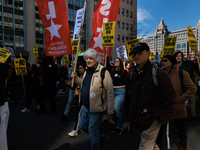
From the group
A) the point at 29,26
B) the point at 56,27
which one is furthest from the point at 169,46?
the point at 29,26

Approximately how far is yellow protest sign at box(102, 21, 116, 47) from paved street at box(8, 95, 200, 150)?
2740 millimetres

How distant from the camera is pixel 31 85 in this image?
6324 mm

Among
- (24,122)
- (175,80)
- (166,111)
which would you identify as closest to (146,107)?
(166,111)

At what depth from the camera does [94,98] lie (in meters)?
2.69

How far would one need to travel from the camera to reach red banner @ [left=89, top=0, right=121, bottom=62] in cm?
632

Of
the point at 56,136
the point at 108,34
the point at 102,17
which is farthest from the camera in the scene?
the point at 102,17

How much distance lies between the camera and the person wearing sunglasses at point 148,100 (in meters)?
2.04

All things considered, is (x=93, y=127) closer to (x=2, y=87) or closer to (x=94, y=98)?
(x=94, y=98)

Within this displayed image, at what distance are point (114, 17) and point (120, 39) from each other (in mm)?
38796

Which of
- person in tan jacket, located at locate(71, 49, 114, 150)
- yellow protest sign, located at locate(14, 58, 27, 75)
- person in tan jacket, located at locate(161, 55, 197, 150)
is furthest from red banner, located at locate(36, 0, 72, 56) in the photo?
yellow protest sign, located at locate(14, 58, 27, 75)

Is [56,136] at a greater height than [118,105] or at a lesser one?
lesser

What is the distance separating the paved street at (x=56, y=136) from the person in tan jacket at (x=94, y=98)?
89 centimetres

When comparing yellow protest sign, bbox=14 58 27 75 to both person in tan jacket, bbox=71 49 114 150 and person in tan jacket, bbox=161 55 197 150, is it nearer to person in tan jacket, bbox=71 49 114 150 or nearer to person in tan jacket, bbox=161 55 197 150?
person in tan jacket, bbox=71 49 114 150

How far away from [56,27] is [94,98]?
2780 millimetres
